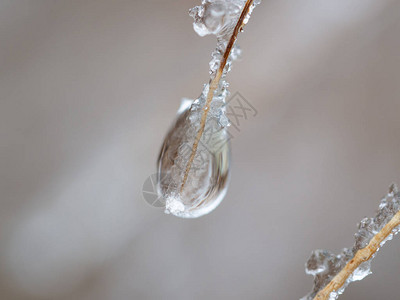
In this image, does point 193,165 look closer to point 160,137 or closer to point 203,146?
point 203,146

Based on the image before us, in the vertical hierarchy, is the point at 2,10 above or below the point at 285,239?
above

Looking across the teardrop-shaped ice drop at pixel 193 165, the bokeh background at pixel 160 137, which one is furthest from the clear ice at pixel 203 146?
the bokeh background at pixel 160 137

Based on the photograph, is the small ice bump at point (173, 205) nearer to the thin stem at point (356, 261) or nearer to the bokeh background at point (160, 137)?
the thin stem at point (356, 261)

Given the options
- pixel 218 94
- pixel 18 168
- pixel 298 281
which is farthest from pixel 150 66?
pixel 218 94

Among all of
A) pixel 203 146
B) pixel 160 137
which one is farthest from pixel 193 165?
pixel 160 137

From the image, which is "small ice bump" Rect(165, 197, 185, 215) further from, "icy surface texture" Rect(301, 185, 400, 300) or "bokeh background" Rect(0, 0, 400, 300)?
"bokeh background" Rect(0, 0, 400, 300)

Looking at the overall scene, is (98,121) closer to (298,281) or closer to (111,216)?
(111,216)

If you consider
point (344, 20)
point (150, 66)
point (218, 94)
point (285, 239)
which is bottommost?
point (218, 94)
